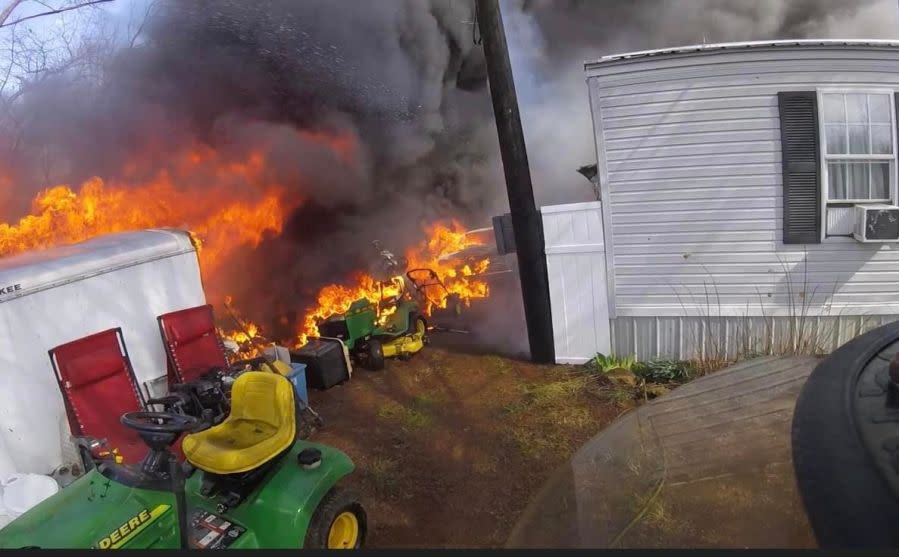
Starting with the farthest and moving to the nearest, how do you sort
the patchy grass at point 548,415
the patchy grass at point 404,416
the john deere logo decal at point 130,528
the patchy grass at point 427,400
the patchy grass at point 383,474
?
the patchy grass at point 427,400 < the patchy grass at point 404,416 < the patchy grass at point 548,415 < the patchy grass at point 383,474 < the john deere logo decal at point 130,528

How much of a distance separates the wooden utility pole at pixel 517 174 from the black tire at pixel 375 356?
7.74ft

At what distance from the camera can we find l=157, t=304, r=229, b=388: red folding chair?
623 cm

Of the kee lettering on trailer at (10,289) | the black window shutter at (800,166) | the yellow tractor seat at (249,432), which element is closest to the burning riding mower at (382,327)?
the kee lettering on trailer at (10,289)

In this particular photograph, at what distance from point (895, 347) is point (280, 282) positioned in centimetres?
1013

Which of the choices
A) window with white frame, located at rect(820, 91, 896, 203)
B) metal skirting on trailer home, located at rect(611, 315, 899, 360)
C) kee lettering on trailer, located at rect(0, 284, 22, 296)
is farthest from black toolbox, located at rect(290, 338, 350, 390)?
window with white frame, located at rect(820, 91, 896, 203)

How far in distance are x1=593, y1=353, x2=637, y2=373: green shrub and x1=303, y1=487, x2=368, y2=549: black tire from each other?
4.33 m

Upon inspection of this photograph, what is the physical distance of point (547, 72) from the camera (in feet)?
43.8

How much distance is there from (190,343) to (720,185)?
6984 mm

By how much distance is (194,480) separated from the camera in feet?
11.9

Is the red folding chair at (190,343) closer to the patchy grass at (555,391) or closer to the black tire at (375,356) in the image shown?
the black tire at (375,356)

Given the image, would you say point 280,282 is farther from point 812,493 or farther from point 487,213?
point 812,493

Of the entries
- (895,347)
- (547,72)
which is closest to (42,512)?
(895,347)

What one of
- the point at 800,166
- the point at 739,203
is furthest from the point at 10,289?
the point at 800,166

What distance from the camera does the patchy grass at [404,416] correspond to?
6.47 m
